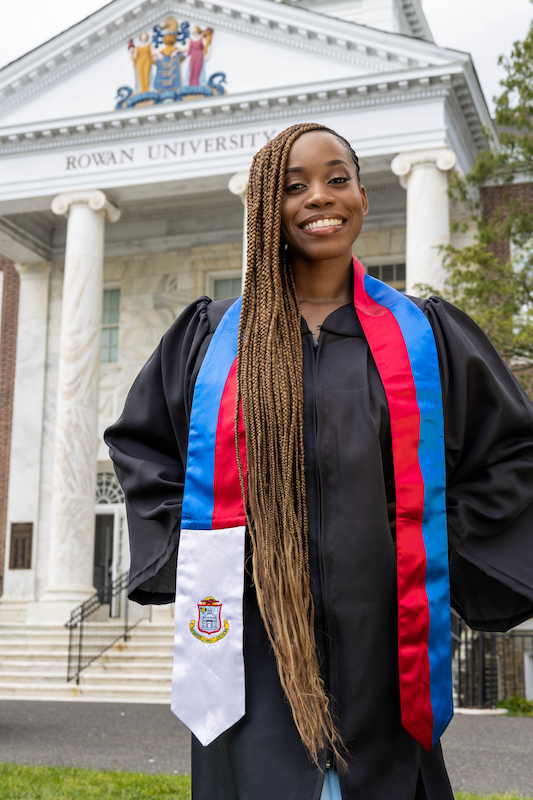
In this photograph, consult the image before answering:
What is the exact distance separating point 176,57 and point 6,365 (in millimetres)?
8608

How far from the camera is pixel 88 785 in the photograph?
5949 millimetres

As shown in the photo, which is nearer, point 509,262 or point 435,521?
point 435,521

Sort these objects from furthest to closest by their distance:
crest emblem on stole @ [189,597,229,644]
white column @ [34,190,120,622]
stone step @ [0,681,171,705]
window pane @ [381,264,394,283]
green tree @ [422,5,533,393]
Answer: window pane @ [381,264,394,283]
white column @ [34,190,120,622]
stone step @ [0,681,171,705]
green tree @ [422,5,533,393]
crest emblem on stole @ [189,597,229,644]

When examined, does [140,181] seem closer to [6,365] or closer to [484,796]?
[6,365]

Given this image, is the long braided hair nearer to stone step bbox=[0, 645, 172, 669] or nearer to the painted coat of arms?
stone step bbox=[0, 645, 172, 669]

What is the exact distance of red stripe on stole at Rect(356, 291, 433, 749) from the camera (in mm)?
1934

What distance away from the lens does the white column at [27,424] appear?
20938mm

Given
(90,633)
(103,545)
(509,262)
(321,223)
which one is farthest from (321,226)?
(103,545)

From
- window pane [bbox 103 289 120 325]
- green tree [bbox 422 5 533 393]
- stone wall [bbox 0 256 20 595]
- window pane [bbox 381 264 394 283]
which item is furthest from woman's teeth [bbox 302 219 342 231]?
stone wall [bbox 0 256 20 595]

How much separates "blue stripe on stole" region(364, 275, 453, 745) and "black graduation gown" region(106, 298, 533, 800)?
78mm

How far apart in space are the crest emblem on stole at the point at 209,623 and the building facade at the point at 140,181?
1371 cm

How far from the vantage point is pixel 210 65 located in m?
18.7

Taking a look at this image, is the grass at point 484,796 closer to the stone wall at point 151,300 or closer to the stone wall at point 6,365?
the stone wall at point 151,300

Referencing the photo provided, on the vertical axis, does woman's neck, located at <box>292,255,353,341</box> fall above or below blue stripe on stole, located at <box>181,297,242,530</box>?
above
